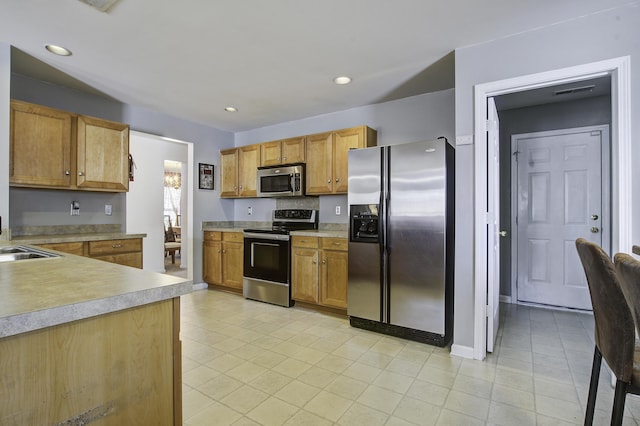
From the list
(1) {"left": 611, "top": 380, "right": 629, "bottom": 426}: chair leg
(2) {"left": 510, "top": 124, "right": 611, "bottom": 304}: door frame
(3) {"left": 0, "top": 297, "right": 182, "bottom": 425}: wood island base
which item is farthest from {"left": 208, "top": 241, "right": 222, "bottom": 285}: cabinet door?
(1) {"left": 611, "top": 380, "right": 629, "bottom": 426}: chair leg

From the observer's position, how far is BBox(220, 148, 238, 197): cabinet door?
484 centimetres

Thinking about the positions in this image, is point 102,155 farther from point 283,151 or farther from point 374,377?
point 374,377

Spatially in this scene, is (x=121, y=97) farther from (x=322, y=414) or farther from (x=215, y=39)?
(x=322, y=414)

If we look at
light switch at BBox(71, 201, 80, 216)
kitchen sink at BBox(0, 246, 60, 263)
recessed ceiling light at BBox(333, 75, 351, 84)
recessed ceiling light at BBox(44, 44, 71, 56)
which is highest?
recessed ceiling light at BBox(333, 75, 351, 84)

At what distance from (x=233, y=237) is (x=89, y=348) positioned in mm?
3568

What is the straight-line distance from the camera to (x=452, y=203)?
2.85 m

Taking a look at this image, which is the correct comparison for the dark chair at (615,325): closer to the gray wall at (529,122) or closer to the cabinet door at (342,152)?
the cabinet door at (342,152)

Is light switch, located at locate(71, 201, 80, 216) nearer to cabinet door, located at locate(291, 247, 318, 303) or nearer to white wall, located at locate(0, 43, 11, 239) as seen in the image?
white wall, located at locate(0, 43, 11, 239)

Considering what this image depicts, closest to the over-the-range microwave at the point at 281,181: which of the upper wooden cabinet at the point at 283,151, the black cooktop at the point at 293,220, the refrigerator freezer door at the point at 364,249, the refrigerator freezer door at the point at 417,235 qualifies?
the upper wooden cabinet at the point at 283,151

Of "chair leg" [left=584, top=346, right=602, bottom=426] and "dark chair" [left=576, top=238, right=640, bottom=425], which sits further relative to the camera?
"chair leg" [left=584, top=346, right=602, bottom=426]

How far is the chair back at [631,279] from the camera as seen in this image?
3.34 feet

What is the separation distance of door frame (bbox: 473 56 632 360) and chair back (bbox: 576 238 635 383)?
38.2 inches

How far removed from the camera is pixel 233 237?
441cm

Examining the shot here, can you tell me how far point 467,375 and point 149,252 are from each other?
216 inches
